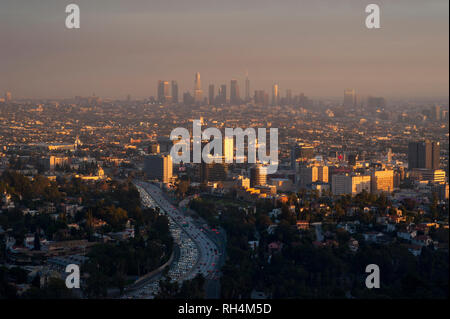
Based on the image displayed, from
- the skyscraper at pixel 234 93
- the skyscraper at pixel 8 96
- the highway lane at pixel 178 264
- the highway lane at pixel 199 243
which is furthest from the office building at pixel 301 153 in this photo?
the highway lane at pixel 178 264

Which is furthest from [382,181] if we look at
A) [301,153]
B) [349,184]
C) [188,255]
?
[188,255]

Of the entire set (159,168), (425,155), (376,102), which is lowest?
(159,168)

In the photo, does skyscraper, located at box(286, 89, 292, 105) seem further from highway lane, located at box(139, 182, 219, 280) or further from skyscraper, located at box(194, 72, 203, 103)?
highway lane, located at box(139, 182, 219, 280)

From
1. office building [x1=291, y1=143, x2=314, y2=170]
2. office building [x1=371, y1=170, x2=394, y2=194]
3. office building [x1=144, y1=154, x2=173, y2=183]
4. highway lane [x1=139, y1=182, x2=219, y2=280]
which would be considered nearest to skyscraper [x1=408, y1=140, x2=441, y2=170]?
office building [x1=371, y1=170, x2=394, y2=194]

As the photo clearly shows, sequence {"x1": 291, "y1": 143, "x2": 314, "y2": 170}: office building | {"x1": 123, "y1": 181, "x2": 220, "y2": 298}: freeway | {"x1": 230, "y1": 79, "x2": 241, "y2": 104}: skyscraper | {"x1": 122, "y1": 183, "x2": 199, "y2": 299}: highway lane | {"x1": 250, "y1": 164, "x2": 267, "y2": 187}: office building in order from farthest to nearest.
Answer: {"x1": 230, "y1": 79, "x2": 241, "y2": 104}: skyscraper
{"x1": 291, "y1": 143, "x2": 314, "y2": 170}: office building
{"x1": 250, "y1": 164, "x2": 267, "y2": 187}: office building
{"x1": 123, "y1": 181, "x2": 220, "y2": 298}: freeway
{"x1": 122, "y1": 183, "x2": 199, "y2": 299}: highway lane

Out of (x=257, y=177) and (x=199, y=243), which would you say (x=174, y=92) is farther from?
(x=199, y=243)
